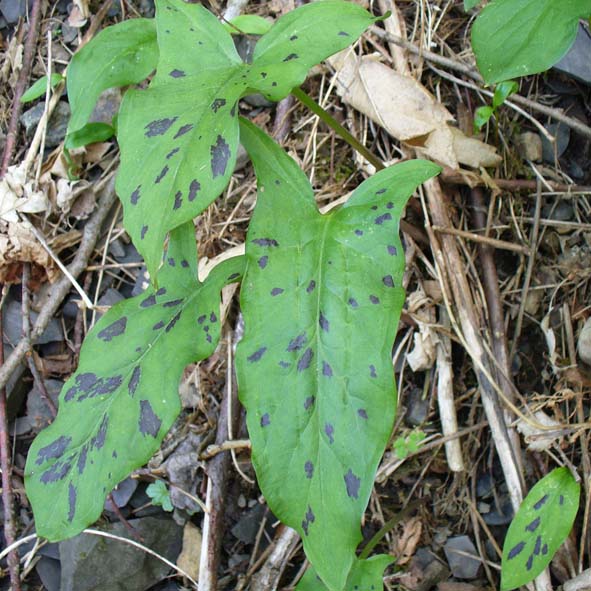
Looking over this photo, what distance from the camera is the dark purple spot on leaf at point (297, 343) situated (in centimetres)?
119

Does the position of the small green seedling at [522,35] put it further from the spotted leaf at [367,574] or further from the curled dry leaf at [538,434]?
the spotted leaf at [367,574]

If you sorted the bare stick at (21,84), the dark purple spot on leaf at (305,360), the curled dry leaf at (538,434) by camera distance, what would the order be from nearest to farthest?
1. the dark purple spot on leaf at (305,360)
2. the curled dry leaf at (538,434)
3. the bare stick at (21,84)

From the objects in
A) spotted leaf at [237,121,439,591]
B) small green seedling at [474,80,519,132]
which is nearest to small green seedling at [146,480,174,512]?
spotted leaf at [237,121,439,591]

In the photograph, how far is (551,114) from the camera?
5.71ft

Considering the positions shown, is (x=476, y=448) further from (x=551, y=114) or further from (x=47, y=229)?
(x=47, y=229)

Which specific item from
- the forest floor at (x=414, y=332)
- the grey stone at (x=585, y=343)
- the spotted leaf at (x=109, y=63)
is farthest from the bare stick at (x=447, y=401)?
the spotted leaf at (x=109, y=63)

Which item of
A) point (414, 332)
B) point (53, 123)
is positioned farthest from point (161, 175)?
point (53, 123)

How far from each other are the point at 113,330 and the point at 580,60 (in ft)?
4.57

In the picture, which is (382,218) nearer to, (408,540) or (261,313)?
(261,313)

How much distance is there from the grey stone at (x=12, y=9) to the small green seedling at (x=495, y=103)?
1.55 meters

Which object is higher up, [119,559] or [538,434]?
[119,559]

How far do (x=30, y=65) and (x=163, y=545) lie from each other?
155 centimetres

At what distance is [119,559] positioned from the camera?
172 cm

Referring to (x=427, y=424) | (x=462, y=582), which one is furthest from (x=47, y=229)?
(x=462, y=582)
